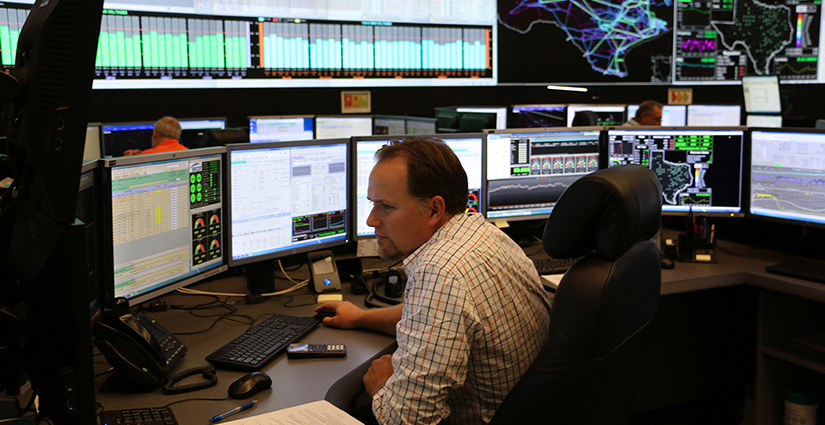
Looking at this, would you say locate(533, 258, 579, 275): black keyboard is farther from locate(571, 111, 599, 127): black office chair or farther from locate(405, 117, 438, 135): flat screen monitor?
locate(571, 111, 599, 127): black office chair

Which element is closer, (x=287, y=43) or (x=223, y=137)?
(x=223, y=137)

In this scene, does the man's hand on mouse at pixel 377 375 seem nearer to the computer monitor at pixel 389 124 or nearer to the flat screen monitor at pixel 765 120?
the computer monitor at pixel 389 124

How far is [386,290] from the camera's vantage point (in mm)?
2264

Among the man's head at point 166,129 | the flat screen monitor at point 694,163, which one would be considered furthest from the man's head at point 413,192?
the man's head at point 166,129

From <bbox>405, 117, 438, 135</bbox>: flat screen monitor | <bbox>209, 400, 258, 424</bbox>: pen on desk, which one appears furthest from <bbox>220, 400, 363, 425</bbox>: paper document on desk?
<bbox>405, 117, 438, 135</bbox>: flat screen monitor

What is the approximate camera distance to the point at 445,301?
4.42 ft

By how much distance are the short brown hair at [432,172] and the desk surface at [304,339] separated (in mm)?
470

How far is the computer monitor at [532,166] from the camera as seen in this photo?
2.92 metres

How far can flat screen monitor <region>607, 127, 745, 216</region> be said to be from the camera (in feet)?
9.34

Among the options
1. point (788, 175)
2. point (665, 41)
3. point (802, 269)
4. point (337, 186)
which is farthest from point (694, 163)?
point (665, 41)

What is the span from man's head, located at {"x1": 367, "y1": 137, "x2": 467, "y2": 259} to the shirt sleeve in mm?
213

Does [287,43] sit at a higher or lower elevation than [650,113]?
higher

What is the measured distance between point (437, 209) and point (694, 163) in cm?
174

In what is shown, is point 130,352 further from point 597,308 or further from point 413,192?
point 597,308
